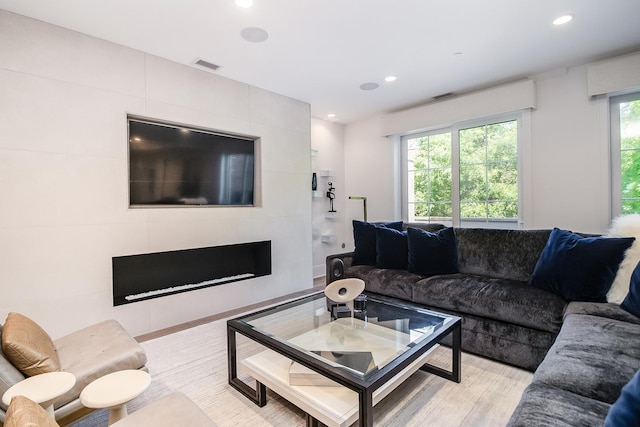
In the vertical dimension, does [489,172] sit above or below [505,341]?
above

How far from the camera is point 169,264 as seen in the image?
3145 millimetres

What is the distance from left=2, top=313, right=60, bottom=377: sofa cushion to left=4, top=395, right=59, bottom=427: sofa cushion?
29.5 inches

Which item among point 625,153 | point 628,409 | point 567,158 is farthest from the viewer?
point 567,158

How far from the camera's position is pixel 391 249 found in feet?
10.2

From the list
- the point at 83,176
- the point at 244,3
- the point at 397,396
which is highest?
the point at 244,3

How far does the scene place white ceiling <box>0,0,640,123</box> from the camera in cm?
227

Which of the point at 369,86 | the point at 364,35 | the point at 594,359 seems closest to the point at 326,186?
the point at 369,86

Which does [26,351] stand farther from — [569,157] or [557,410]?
[569,157]

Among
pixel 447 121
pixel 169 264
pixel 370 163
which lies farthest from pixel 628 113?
pixel 169 264

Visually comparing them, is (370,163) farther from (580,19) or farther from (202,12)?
(202,12)

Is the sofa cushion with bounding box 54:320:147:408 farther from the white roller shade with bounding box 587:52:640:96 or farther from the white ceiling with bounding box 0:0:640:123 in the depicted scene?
the white roller shade with bounding box 587:52:640:96

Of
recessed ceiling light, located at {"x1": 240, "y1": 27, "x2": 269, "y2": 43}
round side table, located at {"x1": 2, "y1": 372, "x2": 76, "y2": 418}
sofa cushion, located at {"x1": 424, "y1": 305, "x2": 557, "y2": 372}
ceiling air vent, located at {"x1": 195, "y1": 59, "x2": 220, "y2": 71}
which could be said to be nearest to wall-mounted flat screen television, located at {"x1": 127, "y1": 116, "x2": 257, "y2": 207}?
ceiling air vent, located at {"x1": 195, "y1": 59, "x2": 220, "y2": 71}

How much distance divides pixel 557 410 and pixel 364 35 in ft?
9.02

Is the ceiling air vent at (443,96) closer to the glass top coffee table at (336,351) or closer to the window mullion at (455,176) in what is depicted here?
the window mullion at (455,176)
